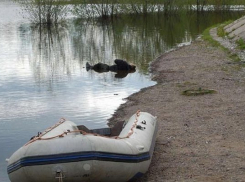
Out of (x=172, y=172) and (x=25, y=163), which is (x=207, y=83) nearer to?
(x=172, y=172)

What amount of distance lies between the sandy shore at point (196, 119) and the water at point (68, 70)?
118 cm

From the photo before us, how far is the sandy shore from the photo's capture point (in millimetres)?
9891

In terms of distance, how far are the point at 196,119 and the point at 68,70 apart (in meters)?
13.2

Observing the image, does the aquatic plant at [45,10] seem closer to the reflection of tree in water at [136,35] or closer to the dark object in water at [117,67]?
the reflection of tree in water at [136,35]

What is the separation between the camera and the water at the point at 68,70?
1592 centimetres

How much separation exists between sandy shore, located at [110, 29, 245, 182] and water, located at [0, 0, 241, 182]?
1.18 m

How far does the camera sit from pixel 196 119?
13859 millimetres

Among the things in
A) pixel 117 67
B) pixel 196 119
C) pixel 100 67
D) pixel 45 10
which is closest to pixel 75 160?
pixel 196 119

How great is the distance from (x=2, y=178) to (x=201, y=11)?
5772cm

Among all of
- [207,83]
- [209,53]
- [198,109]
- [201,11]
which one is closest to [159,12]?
[201,11]

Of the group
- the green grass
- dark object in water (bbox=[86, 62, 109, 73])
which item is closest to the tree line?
the green grass

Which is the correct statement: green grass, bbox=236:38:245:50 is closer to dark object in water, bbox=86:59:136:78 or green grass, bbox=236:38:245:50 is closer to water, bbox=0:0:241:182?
water, bbox=0:0:241:182

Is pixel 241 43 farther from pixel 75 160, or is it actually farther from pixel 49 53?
pixel 75 160

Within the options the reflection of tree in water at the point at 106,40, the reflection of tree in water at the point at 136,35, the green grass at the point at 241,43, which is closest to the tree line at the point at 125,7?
the reflection of tree in water at the point at 136,35
